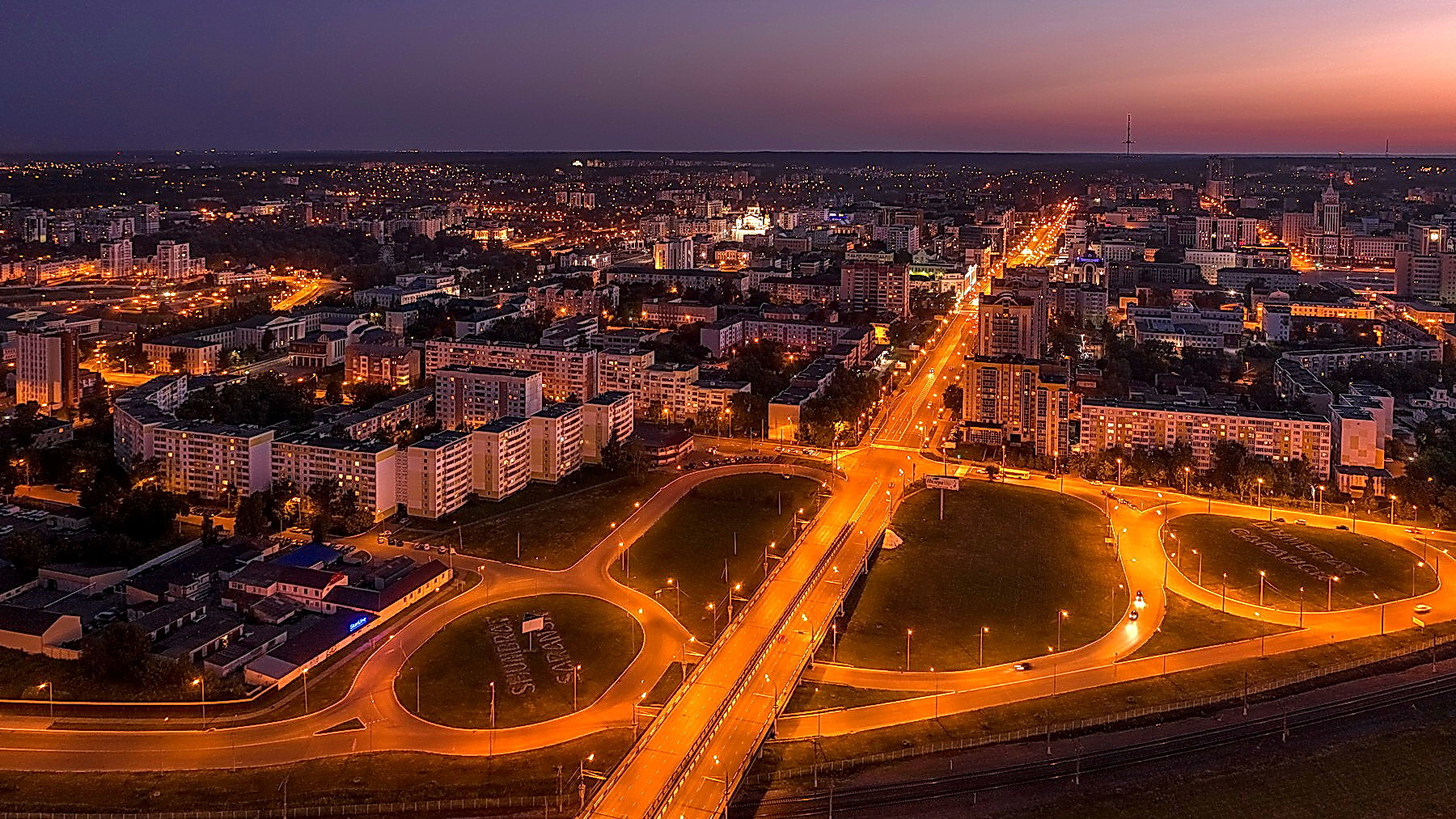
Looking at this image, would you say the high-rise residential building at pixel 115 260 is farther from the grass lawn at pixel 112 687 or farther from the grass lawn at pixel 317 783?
the grass lawn at pixel 317 783

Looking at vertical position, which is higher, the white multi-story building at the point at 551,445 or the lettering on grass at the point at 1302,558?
the white multi-story building at the point at 551,445

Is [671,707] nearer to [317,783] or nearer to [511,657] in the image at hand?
[511,657]

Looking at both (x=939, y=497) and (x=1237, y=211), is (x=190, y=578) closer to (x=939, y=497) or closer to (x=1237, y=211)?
(x=939, y=497)

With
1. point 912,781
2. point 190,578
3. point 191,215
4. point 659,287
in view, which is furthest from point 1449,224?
point 191,215

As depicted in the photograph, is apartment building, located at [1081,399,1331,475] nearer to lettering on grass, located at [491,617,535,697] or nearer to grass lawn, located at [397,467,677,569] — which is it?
grass lawn, located at [397,467,677,569]

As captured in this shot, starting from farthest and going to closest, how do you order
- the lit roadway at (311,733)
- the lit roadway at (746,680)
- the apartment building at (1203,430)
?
the apartment building at (1203,430), the lit roadway at (311,733), the lit roadway at (746,680)

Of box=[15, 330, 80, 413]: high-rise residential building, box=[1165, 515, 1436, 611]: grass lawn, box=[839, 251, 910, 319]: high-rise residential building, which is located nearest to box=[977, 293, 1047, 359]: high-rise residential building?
box=[1165, 515, 1436, 611]: grass lawn

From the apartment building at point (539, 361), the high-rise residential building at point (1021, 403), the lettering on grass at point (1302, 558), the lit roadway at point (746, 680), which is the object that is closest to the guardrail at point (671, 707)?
the lit roadway at point (746, 680)
